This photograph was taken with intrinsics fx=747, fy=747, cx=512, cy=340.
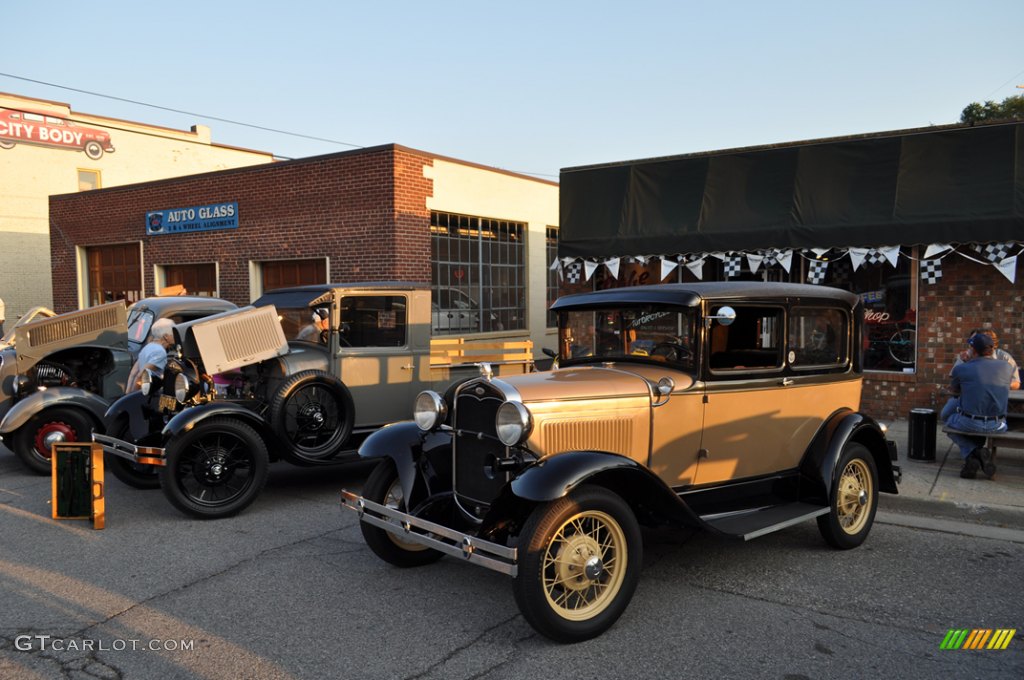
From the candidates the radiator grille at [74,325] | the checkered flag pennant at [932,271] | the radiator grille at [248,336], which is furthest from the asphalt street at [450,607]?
the checkered flag pennant at [932,271]

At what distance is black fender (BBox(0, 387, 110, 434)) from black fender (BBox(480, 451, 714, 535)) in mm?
5788

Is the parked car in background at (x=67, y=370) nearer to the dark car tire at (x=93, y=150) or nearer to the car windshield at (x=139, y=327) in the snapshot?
the car windshield at (x=139, y=327)

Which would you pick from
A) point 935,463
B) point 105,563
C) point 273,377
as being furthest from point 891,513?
point 105,563

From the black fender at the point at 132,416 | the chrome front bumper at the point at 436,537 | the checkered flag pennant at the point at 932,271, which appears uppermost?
the checkered flag pennant at the point at 932,271

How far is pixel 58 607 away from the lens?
14.1 ft

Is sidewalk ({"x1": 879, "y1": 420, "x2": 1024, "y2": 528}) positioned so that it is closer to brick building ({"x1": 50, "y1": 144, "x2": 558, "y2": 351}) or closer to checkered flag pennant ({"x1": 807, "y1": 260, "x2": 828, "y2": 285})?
checkered flag pennant ({"x1": 807, "y1": 260, "x2": 828, "y2": 285})

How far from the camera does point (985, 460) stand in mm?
7000

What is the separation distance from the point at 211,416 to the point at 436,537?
282 centimetres

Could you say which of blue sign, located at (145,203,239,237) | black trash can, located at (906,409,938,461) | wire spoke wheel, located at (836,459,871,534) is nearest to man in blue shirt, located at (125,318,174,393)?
wire spoke wheel, located at (836,459,871,534)

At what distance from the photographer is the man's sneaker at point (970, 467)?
703 centimetres

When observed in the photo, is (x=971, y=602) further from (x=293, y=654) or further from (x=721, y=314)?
(x=293, y=654)

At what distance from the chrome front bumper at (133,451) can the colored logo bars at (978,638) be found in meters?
5.46

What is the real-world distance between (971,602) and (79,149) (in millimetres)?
27346

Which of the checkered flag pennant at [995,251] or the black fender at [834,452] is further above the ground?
the checkered flag pennant at [995,251]
